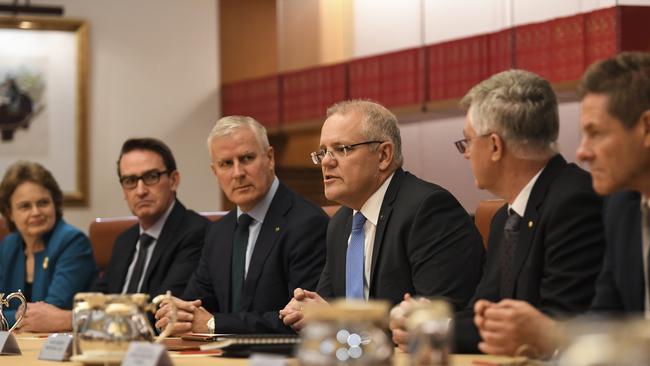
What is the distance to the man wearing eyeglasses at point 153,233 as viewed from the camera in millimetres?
5008

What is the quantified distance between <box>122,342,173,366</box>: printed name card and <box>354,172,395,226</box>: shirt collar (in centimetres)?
153

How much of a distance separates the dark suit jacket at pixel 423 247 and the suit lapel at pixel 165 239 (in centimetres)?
150

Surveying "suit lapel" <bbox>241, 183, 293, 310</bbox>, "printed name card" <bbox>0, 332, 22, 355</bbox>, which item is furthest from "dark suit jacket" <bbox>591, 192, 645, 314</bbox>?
"suit lapel" <bbox>241, 183, 293, 310</bbox>

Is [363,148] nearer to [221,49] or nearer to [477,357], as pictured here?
[477,357]

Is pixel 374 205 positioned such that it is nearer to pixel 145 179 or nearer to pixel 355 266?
pixel 355 266

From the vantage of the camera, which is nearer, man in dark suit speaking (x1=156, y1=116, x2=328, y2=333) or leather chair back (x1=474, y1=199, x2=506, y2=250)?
leather chair back (x1=474, y1=199, x2=506, y2=250)

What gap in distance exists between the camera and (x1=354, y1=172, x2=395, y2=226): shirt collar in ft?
12.3

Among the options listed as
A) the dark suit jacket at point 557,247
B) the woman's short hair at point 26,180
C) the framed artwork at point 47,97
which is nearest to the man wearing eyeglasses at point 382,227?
the dark suit jacket at point 557,247

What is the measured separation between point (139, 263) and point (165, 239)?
184 millimetres

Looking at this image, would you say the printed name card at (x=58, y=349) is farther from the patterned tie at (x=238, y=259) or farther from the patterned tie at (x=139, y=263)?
the patterned tie at (x=139, y=263)

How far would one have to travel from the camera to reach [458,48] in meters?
8.28

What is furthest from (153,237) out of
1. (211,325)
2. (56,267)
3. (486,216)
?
(486,216)

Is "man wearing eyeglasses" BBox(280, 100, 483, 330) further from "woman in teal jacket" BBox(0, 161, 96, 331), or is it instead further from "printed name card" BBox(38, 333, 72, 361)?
"woman in teal jacket" BBox(0, 161, 96, 331)

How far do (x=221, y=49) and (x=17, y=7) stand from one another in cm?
203
